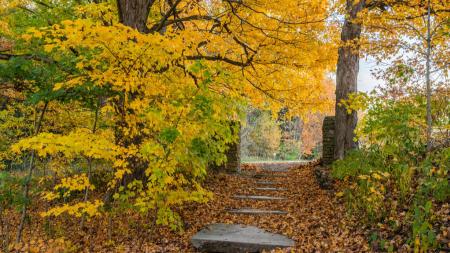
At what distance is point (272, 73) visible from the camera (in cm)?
827

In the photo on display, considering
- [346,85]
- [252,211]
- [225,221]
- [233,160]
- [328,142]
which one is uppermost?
[346,85]

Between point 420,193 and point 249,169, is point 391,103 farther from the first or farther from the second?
point 249,169

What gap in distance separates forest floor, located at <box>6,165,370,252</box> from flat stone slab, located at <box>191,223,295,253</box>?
163 mm

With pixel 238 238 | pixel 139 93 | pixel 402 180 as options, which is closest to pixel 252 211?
pixel 238 238

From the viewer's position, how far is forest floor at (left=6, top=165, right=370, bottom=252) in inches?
189

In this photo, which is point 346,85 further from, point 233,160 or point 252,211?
point 252,211

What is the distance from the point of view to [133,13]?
21.6 feet

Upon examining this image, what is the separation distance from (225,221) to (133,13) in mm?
4224

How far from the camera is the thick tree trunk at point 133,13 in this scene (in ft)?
21.6

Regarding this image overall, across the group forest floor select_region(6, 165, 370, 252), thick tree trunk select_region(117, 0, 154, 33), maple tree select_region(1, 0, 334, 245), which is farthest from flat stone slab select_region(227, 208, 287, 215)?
thick tree trunk select_region(117, 0, 154, 33)

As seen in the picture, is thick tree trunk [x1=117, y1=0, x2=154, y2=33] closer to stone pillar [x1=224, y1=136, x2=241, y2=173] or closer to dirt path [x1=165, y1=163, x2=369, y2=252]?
dirt path [x1=165, y1=163, x2=369, y2=252]

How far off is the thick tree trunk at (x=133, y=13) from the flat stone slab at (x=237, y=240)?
397cm

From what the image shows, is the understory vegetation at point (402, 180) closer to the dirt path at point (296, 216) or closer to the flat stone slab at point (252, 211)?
the dirt path at point (296, 216)

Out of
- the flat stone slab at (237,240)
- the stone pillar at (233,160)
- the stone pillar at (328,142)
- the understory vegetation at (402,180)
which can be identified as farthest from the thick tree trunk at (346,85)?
the flat stone slab at (237,240)
